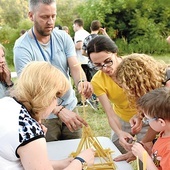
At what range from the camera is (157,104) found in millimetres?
1622

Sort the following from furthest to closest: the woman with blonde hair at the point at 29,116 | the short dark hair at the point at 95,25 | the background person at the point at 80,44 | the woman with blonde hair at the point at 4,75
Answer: the short dark hair at the point at 95,25 → the background person at the point at 80,44 → the woman with blonde hair at the point at 4,75 → the woman with blonde hair at the point at 29,116

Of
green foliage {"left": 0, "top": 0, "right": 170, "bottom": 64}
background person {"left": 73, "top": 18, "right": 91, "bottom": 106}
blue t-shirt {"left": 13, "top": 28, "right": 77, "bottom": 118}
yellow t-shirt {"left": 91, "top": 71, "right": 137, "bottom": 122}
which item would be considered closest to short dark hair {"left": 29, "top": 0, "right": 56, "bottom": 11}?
blue t-shirt {"left": 13, "top": 28, "right": 77, "bottom": 118}

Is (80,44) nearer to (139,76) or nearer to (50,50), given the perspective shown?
(50,50)

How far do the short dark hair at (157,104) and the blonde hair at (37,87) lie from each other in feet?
1.48

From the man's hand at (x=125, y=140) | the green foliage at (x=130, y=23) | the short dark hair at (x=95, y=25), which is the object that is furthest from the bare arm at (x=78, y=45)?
the green foliage at (x=130, y=23)

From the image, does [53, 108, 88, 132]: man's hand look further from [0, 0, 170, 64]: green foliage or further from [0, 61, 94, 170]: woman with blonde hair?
[0, 0, 170, 64]: green foliage

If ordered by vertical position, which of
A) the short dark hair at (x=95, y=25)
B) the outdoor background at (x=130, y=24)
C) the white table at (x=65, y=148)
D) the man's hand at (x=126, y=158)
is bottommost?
the outdoor background at (x=130, y=24)

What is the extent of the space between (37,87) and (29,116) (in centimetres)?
12

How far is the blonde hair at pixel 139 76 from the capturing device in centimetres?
190

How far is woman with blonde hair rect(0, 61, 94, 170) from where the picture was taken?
4.31 ft

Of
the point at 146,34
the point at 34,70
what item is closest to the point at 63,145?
the point at 34,70

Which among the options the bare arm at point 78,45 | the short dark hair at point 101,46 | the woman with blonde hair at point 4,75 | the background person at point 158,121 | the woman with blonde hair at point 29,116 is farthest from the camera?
the bare arm at point 78,45

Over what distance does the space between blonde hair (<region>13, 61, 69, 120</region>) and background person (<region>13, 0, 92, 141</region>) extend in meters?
0.72

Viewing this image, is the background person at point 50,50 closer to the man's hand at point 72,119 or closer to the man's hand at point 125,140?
the man's hand at point 72,119
